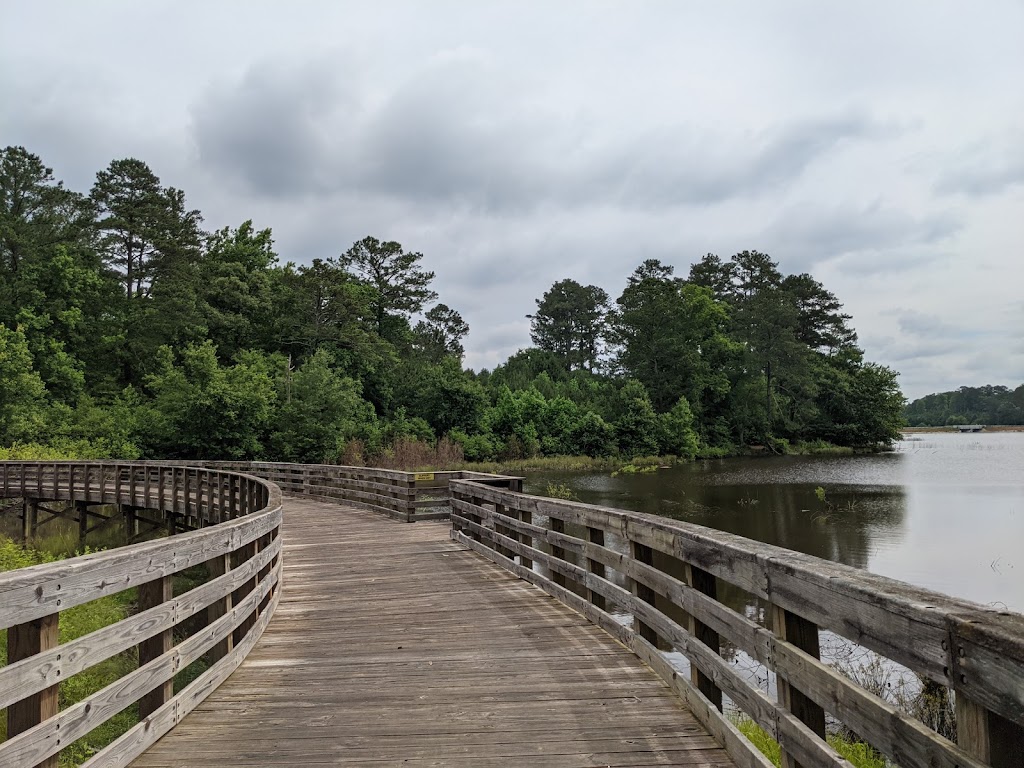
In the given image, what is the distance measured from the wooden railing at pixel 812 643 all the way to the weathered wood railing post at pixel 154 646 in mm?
2752

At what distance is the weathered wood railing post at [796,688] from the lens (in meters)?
2.56

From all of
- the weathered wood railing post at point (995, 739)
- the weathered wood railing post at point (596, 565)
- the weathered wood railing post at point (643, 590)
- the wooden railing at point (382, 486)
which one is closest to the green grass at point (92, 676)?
the weathered wood railing post at point (596, 565)

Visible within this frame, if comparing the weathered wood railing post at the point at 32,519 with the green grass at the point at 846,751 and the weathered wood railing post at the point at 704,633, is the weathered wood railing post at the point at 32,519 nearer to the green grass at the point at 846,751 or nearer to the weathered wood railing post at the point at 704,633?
the green grass at the point at 846,751

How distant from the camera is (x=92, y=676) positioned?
8812 mm

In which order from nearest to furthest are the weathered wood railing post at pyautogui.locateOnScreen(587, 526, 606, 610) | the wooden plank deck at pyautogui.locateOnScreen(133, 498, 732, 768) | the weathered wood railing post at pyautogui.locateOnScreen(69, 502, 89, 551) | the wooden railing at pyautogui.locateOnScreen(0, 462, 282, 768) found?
the wooden railing at pyautogui.locateOnScreen(0, 462, 282, 768) → the wooden plank deck at pyautogui.locateOnScreen(133, 498, 732, 768) → the weathered wood railing post at pyautogui.locateOnScreen(587, 526, 606, 610) → the weathered wood railing post at pyautogui.locateOnScreen(69, 502, 89, 551)

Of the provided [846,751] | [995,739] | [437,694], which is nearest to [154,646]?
[437,694]

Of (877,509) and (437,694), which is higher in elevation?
(437,694)

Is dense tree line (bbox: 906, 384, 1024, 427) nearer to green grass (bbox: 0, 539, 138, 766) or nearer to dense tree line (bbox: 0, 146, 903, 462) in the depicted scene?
dense tree line (bbox: 0, 146, 903, 462)

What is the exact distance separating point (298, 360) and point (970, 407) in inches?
5909

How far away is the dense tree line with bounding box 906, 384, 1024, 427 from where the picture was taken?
134 meters

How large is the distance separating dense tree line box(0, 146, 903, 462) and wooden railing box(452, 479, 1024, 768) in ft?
89.9

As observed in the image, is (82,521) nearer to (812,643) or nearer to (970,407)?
(812,643)

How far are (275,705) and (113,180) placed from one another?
45804mm

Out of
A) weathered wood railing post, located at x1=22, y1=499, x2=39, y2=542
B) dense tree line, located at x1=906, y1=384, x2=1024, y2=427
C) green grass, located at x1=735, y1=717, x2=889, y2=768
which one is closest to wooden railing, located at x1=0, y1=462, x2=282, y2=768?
green grass, located at x1=735, y1=717, x2=889, y2=768
